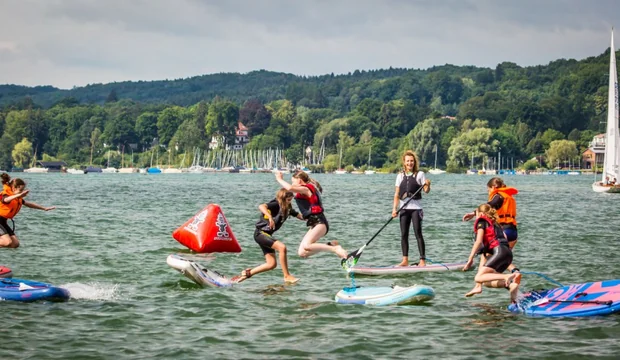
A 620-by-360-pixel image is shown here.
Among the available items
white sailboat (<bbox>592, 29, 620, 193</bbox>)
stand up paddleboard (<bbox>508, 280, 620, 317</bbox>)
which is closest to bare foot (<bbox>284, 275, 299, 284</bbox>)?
stand up paddleboard (<bbox>508, 280, 620, 317</bbox>)

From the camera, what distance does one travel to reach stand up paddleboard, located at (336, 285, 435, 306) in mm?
15664

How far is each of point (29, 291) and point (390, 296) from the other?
245 inches

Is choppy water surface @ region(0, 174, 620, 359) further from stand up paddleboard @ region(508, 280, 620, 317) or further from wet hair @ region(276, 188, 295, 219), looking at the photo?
wet hair @ region(276, 188, 295, 219)

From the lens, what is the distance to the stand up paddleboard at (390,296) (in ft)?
51.4

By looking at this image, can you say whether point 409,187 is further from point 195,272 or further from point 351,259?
point 195,272

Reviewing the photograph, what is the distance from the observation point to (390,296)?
15.7 m

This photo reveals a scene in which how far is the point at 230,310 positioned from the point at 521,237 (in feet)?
55.4

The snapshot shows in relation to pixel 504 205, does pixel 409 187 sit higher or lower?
higher

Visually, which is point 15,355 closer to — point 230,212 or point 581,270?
point 581,270

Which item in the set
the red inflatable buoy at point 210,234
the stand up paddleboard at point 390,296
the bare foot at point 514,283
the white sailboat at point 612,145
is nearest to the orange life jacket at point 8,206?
the red inflatable buoy at point 210,234

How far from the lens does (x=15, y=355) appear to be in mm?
12367

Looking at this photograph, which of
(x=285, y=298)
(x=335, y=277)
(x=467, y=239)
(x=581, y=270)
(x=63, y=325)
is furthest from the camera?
(x=467, y=239)

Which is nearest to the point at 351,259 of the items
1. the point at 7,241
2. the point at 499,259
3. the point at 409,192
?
the point at 409,192

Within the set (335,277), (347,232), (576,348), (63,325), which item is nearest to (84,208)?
(347,232)
